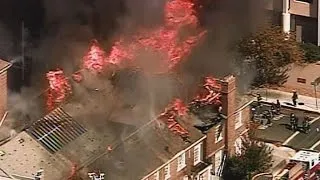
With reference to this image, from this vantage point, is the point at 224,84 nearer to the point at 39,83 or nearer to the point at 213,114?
the point at 213,114

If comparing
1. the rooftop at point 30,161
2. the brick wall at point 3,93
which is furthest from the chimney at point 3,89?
the rooftop at point 30,161

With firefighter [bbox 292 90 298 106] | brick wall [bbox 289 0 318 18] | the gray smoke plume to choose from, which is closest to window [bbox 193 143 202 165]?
firefighter [bbox 292 90 298 106]

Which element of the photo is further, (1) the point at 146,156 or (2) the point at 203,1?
(2) the point at 203,1

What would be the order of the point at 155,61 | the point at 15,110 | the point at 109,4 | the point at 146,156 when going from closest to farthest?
the point at 146,156 < the point at 15,110 < the point at 155,61 < the point at 109,4

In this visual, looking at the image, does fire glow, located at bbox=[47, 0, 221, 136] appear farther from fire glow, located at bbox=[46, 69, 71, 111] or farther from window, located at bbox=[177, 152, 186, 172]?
window, located at bbox=[177, 152, 186, 172]

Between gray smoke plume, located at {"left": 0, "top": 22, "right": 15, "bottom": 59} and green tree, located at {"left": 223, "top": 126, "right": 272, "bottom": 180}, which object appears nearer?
green tree, located at {"left": 223, "top": 126, "right": 272, "bottom": 180}

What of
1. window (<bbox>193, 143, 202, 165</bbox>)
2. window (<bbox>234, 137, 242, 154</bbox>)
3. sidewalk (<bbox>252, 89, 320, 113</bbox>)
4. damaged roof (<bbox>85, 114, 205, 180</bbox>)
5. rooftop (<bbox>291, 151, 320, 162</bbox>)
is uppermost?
damaged roof (<bbox>85, 114, 205, 180</bbox>)

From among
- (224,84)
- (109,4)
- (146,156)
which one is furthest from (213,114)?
(109,4)
